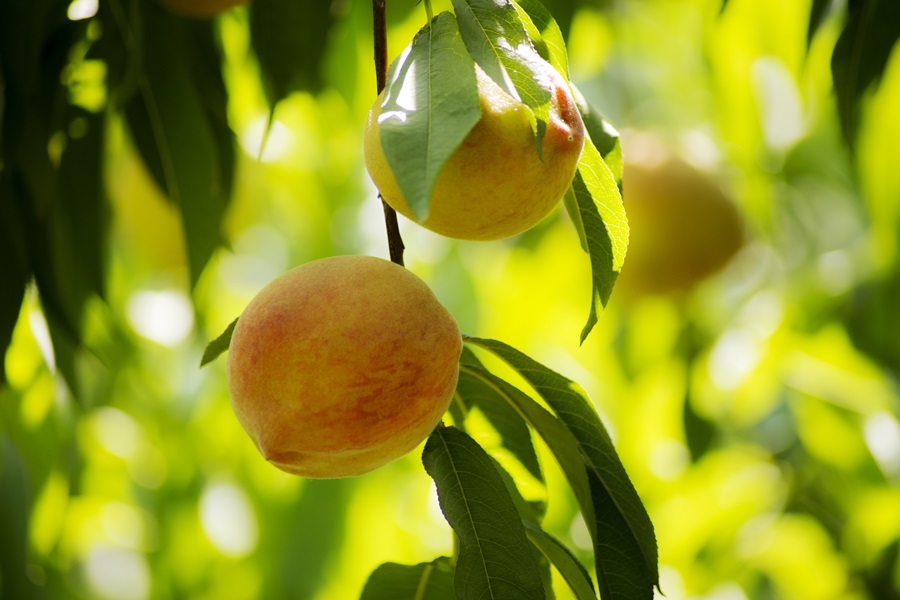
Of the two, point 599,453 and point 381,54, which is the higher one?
point 381,54

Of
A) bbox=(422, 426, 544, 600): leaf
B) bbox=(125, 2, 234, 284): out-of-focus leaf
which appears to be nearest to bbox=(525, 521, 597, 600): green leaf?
bbox=(422, 426, 544, 600): leaf

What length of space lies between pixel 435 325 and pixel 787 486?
5.22ft

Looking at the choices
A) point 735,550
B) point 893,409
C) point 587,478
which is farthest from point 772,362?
point 587,478

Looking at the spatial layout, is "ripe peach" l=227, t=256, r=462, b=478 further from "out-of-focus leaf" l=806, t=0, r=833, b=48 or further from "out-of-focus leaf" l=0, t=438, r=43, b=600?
Result: "out-of-focus leaf" l=0, t=438, r=43, b=600

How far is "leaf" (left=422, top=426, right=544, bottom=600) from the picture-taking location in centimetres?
68

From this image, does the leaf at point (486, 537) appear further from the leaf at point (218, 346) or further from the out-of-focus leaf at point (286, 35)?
the out-of-focus leaf at point (286, 35)

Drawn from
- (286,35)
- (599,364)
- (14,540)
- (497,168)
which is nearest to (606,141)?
(497,168)

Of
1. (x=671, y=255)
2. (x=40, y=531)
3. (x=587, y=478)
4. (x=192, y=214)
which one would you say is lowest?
(x=40, y=531)

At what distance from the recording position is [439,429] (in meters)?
0.75

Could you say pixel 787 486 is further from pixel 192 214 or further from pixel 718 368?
pixel 192 214

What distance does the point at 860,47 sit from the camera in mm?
1069

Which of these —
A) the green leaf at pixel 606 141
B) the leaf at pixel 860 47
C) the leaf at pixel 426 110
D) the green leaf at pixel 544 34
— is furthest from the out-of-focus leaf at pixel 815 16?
the leaf at pixel 426 110

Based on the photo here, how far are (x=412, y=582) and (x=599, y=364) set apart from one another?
1.53m

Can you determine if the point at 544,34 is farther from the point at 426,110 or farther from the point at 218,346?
the point at 218,346
